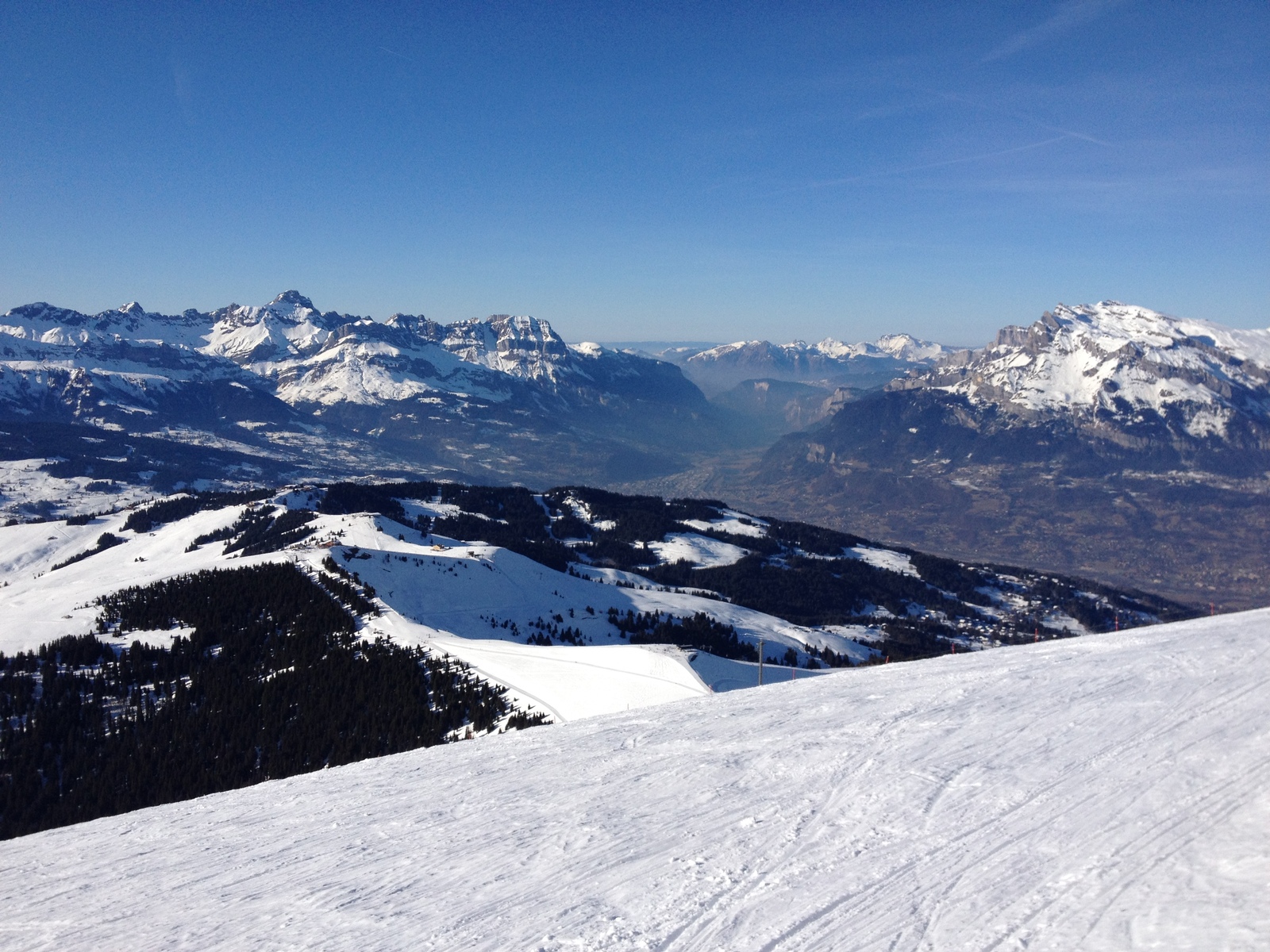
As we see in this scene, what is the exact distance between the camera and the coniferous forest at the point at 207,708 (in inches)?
1586

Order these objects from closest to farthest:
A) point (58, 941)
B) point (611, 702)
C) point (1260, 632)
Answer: point (58, 941) → point (1260, 632) → point (611, 702)

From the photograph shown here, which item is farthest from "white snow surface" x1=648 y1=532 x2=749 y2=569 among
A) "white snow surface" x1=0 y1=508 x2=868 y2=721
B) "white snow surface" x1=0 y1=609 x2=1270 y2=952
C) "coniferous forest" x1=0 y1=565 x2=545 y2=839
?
"white snow surface" x1=0 y1=609 x2=1270 y2=952

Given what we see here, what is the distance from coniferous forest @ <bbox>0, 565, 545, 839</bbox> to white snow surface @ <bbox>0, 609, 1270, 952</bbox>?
21.7m

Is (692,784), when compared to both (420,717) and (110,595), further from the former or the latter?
(110,595)

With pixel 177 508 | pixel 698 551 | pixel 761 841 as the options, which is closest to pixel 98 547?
Result: pixel 177 508

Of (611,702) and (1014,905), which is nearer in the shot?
(1014,905)

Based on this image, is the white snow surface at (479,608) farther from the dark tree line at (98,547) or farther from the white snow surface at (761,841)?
the white snow surface at (761,841)

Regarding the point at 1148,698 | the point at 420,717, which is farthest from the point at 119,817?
the point at 1148,698

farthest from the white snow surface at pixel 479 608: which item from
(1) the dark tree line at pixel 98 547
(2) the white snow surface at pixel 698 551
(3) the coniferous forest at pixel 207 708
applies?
(2) the white snow surface at pixel 698 551

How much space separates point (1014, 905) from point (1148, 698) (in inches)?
479

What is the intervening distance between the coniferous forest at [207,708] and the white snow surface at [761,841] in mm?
21685

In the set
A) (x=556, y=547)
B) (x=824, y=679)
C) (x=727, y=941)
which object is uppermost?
(x=727, y=941)

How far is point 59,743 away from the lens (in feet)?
148

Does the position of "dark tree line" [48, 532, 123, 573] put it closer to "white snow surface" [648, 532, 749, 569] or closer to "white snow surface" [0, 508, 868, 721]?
"white snow surface" [0, 508, 868, 721]
